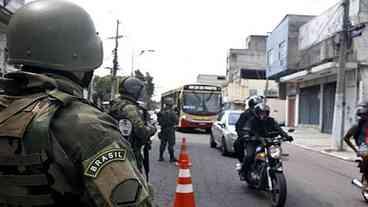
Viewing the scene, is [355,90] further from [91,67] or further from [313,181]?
[91,67]

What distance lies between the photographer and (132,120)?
5.48m

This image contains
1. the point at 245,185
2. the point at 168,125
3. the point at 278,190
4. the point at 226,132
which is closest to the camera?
the point at 278,190

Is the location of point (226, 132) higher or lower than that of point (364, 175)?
higher

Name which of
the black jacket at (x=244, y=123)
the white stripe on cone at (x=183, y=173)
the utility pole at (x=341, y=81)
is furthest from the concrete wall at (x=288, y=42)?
the white stripe on cone at (x=183, y=173)

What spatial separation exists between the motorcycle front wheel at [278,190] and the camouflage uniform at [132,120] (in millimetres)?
2003

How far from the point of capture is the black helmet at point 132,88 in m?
5.79

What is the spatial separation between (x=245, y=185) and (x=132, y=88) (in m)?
3.64

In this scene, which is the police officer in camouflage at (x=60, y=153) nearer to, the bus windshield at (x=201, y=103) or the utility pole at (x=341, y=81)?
the utility pole at (x=341, y=81)

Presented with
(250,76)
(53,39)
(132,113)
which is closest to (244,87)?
(250,76)

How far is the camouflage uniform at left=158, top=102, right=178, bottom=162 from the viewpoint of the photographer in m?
11.8

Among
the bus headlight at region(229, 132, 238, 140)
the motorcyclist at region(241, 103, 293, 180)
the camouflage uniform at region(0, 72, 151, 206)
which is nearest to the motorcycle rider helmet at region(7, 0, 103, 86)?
the camouflage uniform at region(0, 72, 151, 206)

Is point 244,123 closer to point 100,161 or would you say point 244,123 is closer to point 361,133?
point 361,133

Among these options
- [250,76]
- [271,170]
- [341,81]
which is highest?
[250,76]

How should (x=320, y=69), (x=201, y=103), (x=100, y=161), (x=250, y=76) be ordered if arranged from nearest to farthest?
(x=100, y=161)
(x=201, y=103)
(x=320, y=69)
(x=250, y=76)
